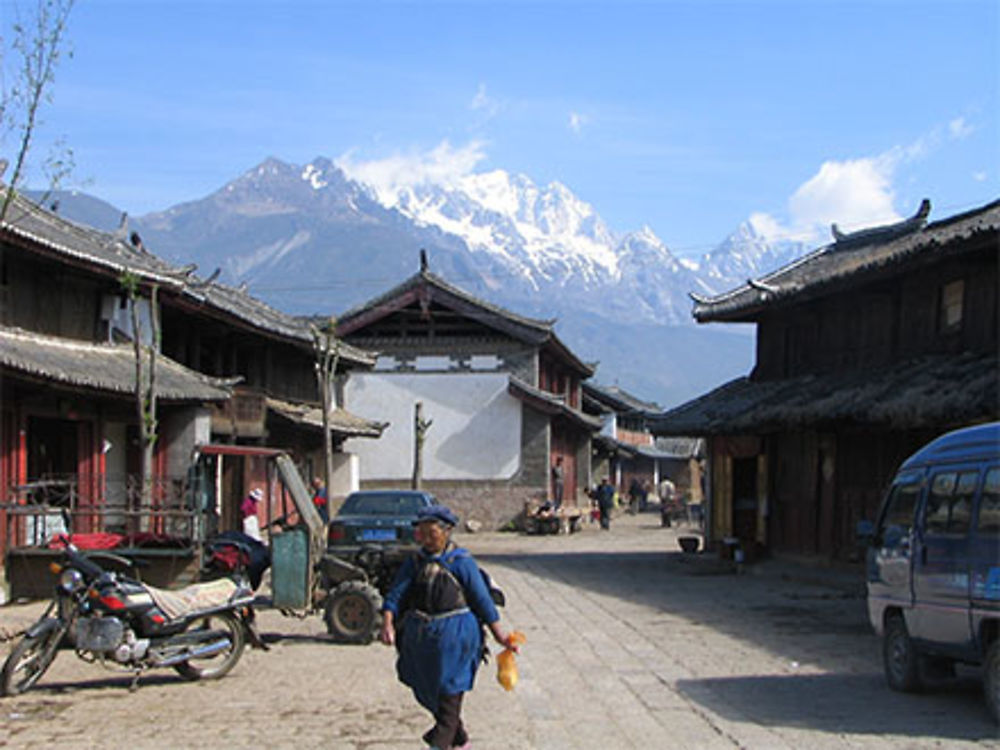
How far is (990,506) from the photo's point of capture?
8.49 meters

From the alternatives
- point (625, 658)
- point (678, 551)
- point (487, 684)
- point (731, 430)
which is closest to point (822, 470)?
point (731, 430)

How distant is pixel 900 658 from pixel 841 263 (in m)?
14.7

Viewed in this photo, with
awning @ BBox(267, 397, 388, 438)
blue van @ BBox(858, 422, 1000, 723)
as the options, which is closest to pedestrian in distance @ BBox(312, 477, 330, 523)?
awning @ BBox(267, 397, 388, 438)

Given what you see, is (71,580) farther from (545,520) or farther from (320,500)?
(545,520)

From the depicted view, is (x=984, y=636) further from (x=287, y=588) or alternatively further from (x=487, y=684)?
(x=287, y=588)

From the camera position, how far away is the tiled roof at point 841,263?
1742 centimetres

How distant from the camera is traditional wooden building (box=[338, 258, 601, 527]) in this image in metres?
36.3

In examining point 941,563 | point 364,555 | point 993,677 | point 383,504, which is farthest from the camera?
point 383,504

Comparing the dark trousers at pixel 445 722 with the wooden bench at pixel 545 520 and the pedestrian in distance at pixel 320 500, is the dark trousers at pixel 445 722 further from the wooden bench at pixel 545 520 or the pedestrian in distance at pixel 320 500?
the wooden bench at pixel 545 520

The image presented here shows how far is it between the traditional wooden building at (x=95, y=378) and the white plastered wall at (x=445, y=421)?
37.2 feet

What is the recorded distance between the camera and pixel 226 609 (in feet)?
33.7

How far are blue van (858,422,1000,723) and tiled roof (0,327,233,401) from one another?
10.6m

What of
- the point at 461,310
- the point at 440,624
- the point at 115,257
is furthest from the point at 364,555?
the point at 461,310

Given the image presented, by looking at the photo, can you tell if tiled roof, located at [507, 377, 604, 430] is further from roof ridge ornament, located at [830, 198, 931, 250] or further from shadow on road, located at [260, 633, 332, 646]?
shadow on road, located at [260, 633, 332, 646]
